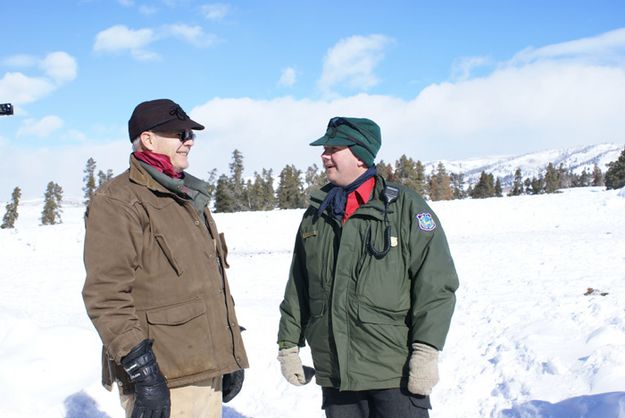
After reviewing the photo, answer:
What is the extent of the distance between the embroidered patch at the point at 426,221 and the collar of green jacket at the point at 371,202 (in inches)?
6.8

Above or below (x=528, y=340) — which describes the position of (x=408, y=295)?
above

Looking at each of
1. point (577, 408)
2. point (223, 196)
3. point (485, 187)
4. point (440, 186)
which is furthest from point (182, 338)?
point (485, 187)

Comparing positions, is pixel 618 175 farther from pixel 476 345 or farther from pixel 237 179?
A: pixel 476 345

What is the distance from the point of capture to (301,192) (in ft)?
218

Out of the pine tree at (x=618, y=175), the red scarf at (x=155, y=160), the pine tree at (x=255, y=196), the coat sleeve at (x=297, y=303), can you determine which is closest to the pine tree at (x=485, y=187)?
the pine tree at (x=618, y=175)

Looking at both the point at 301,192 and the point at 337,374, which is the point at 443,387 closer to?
the point at 337,374

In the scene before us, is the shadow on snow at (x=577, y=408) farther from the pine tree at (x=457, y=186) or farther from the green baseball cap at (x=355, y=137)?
the pine tree at (x=457, y=186)

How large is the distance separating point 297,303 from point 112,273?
1.23 metres

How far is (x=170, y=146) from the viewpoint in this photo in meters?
3.12

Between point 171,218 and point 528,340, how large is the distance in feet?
16.3

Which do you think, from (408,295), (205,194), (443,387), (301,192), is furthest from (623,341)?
(301,192)

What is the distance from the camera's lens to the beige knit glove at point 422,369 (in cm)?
292

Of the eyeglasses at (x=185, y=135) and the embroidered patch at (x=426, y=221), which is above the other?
the eyeglasses at (x=185, y=135)

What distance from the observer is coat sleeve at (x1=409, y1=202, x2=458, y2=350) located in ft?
9.68
